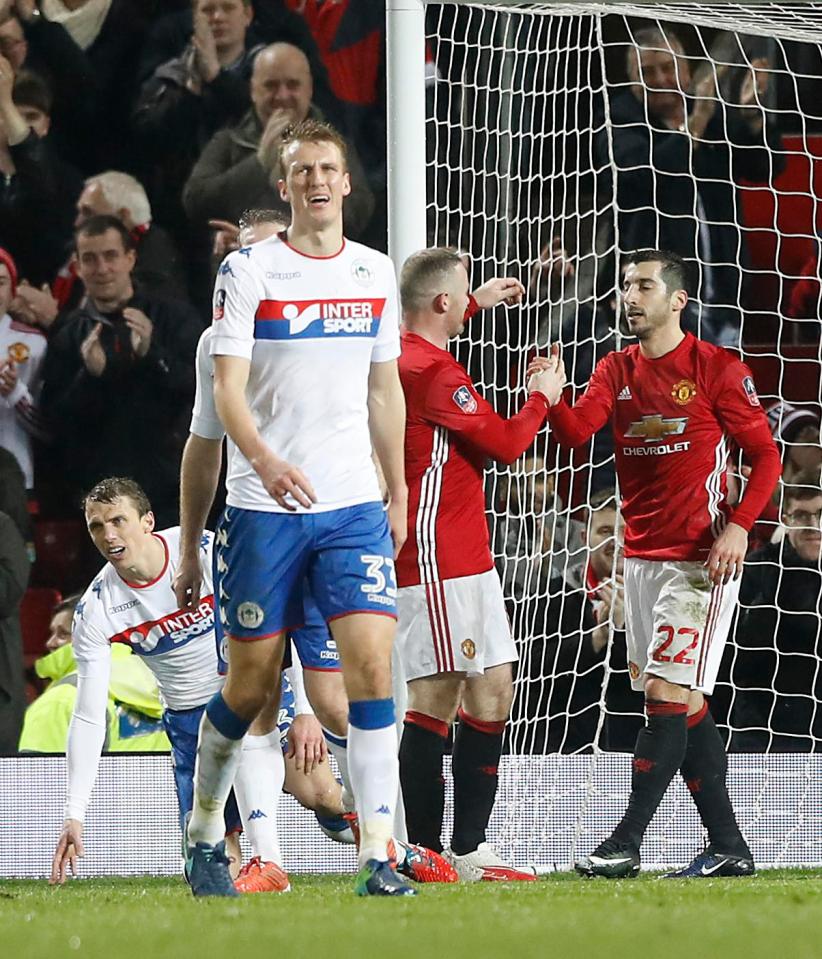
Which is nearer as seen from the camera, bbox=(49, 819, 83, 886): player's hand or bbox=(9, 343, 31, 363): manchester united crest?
bbox=(49, 819, 83, 886): player's hand

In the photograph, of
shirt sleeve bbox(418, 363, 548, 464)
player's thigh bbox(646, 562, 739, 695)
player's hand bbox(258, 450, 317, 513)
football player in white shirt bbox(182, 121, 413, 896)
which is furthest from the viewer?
player's thigh bbox(646, 562, 739, 695)

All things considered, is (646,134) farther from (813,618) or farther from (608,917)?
(608,917)

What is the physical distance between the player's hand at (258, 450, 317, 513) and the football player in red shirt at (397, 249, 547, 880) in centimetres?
143

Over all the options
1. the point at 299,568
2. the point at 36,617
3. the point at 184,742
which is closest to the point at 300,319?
the point at 299,568

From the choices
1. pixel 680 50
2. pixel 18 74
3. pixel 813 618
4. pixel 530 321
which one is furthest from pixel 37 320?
pixel 813 618

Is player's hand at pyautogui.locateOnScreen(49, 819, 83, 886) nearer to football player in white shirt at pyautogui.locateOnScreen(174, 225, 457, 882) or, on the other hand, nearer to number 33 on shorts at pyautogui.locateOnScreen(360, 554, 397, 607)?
football player in white shirt at pyautogui.locateOnScreen(174, 225, 457, 882)

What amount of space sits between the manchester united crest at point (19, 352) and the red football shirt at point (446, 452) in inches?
150

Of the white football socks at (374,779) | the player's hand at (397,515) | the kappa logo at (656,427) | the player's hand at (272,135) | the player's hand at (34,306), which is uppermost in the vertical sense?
the player's hand at (272,135)

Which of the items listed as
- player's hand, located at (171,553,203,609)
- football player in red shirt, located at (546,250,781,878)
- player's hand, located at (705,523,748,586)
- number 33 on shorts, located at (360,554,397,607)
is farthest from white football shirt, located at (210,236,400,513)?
player's hand, located at (705,523,748,586)

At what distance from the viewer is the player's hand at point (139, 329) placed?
26.9 feet

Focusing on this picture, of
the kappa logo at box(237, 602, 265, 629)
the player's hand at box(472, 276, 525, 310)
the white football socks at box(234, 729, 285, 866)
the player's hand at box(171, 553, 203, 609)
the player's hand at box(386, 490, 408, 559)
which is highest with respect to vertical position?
the player's hand at box(472, 276, 525, 310)

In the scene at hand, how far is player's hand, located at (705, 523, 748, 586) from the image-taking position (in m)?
4.92

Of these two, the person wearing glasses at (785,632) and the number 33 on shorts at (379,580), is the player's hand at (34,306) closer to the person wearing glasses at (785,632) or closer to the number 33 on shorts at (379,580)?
the person wearing glasses at (785,632)

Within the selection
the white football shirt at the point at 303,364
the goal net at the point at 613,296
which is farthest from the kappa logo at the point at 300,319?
the goal net at the point at 613,296
